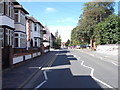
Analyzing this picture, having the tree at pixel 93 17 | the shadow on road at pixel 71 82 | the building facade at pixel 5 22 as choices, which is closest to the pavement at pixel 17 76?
the shadow on road at pixel 71 82

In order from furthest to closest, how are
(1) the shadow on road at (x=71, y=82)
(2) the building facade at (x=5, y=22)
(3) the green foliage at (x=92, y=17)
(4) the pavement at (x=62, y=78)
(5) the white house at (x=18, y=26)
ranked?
(3) the green foliage at (x=92, y=17) → (5) the white house at (x=18, y=26) → (2) the building facade at (x=5, y=22) → (4) the pavement at (x=62, y=78) → (1) the shadow on road at (x=71, y=82)

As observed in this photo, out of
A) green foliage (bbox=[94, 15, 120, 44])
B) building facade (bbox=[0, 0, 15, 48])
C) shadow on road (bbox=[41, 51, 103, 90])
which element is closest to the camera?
shadow on road (bbox=[41, 51, 103, 90])

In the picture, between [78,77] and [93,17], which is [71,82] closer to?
[78,77]

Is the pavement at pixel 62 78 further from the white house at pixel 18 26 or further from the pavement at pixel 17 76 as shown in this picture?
the white house at pixel 18 26

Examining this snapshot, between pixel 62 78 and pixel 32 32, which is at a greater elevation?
pixel 32 32

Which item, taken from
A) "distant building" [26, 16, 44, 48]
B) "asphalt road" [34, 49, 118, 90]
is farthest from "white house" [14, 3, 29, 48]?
"distant building" [26, 16, 44, 48]

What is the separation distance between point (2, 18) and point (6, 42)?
2709 millimetres

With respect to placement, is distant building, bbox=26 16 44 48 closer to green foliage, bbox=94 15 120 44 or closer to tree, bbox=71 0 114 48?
green foliage, bbox=94 15 120 44

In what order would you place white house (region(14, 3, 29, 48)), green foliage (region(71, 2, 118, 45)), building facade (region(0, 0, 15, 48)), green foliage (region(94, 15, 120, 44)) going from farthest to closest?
green foliage (region(71, 2, 118, 45)), green foliage (region(94, 15, 120, 44)), white house (region(14, 3, 29, 48)), building facade (region(0, 0, 15, 48))

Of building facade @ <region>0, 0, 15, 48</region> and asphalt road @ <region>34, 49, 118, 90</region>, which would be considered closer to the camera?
asphalt road @ <region>34, 49, 118, 90</region>

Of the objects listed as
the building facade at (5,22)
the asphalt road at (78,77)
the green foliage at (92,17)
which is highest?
the green foliage at (92,17)

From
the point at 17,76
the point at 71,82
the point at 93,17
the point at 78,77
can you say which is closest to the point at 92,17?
the point at 93,17

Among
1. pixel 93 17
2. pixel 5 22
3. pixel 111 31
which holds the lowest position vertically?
pixel 5 22

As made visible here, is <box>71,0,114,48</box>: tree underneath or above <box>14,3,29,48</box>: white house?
above
